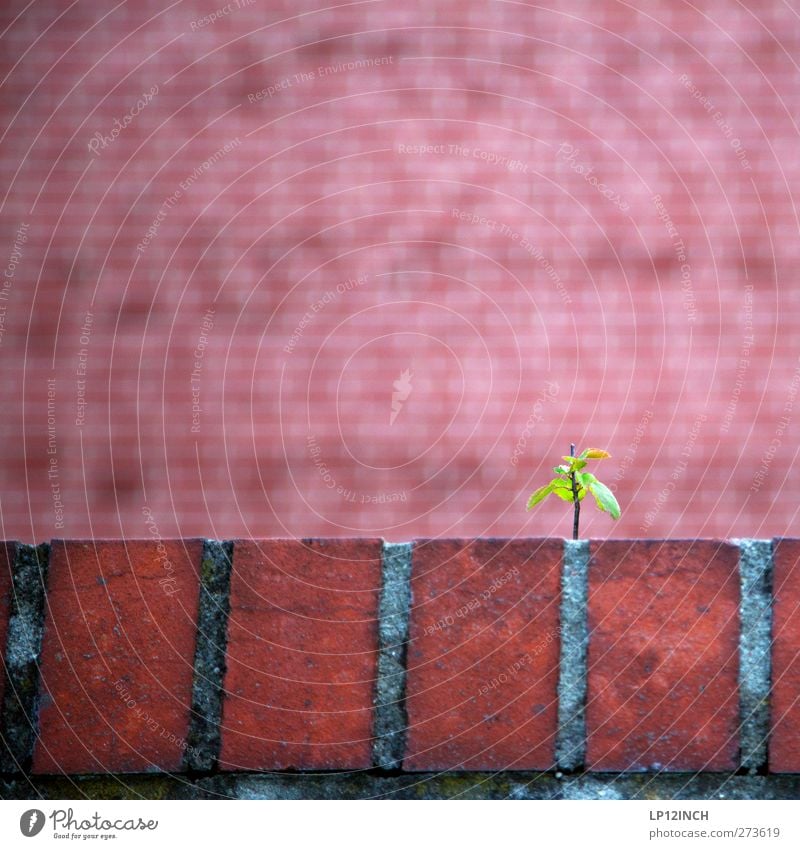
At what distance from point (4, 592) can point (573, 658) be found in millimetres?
406

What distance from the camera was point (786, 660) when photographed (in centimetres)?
72

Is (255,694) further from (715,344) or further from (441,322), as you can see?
(715,344)

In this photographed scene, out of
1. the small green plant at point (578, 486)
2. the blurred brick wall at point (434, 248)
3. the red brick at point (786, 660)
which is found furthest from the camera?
the blurred brick wall at point (434, 248)

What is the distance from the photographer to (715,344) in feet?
8.86

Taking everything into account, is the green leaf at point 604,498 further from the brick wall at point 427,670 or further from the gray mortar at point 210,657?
the gray mortar at point 210,657

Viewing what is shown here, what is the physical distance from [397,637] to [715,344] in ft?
7.06

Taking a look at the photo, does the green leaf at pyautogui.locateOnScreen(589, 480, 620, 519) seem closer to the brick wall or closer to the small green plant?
the small green plant

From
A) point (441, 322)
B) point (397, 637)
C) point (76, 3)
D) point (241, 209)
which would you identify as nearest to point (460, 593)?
point (397, 637)

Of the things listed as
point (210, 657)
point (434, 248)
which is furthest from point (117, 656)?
point (434, 248)

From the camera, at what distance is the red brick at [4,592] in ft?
2.44

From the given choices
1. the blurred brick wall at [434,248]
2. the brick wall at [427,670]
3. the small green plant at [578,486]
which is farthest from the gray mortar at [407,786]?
the blurred brick wall at [434,248]

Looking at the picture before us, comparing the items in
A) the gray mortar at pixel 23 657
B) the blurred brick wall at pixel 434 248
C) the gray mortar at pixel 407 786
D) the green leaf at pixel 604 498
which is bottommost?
the gray mortar at pixel 407 786

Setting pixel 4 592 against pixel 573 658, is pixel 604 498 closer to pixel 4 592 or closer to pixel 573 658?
pixel 573 658

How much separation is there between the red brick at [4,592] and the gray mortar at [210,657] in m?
0.14
